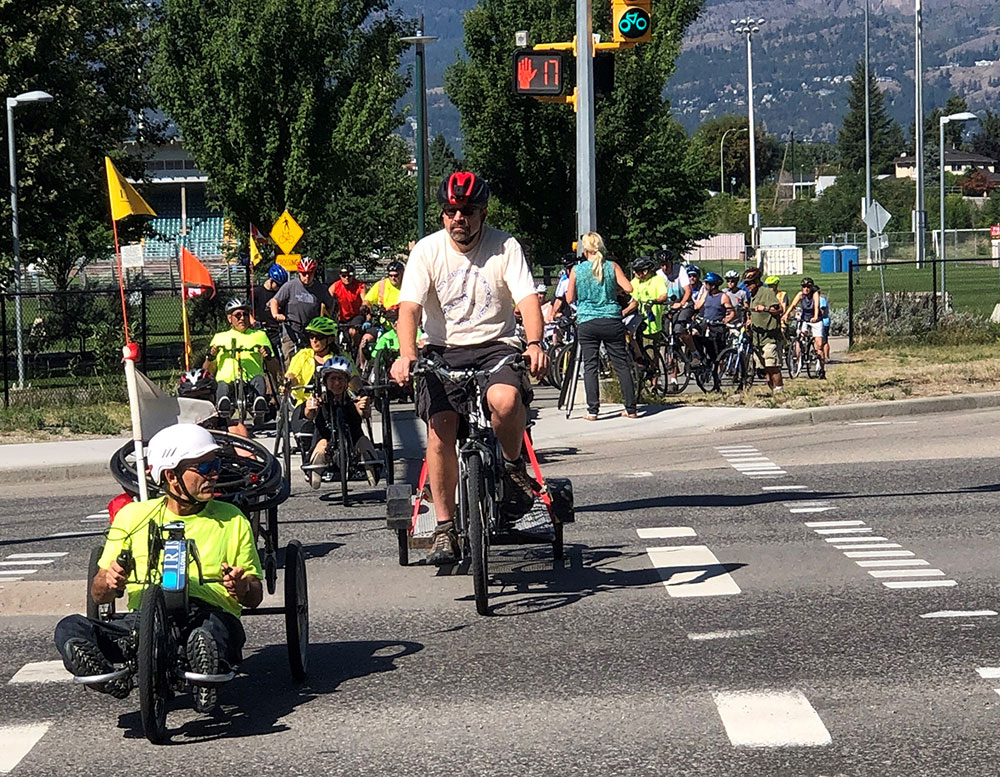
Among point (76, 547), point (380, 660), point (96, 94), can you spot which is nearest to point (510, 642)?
point (380, 660)

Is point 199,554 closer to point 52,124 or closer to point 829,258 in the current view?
point 52,124

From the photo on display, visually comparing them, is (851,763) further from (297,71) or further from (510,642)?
(297,71)

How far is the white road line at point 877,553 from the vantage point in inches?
389

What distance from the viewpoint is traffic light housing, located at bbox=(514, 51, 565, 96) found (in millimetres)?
18406

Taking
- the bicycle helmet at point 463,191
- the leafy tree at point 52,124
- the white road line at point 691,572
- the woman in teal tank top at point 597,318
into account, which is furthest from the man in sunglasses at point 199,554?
the leafy tree at point 52,124

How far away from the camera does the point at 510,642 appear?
7770mm

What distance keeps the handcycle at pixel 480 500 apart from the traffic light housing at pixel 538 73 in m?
9.76

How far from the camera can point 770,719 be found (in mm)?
6273

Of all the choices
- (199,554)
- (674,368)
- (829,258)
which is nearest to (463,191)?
(199,554)

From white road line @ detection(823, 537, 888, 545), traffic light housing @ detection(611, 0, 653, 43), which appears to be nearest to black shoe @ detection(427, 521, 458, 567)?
white road line @ detection(823, 537, 888, 545)

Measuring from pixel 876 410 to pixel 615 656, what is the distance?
1239cm

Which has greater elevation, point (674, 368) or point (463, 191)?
point (463, 191)

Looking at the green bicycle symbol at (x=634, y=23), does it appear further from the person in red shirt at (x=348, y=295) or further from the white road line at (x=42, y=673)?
the white road line at (x=42, y=673)

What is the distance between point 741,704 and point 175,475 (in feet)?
7.95
